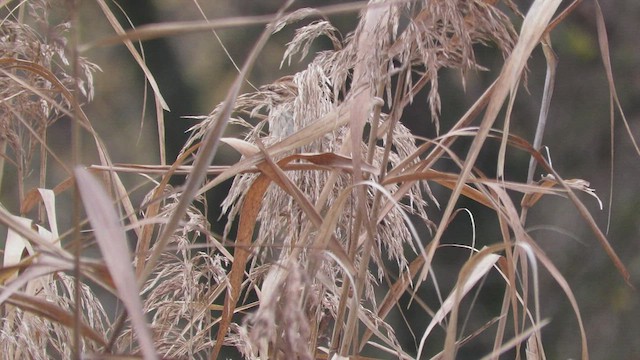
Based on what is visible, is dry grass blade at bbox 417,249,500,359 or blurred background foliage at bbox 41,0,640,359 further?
blurred background foliage at bbox 41,0,640,359

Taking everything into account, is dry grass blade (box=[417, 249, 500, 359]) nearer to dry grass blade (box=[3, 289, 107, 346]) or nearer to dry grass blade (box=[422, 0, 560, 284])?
dry grass blade (box=[422, 0, 560, 284])

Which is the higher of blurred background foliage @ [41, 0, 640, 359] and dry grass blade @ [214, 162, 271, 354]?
dry grass blade @ [214, 162, 271, 354]

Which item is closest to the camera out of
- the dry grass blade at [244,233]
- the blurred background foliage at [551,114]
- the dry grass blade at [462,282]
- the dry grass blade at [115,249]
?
the dry grass blade at [115,249]

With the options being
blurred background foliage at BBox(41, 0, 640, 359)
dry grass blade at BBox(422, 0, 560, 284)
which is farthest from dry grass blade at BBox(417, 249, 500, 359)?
blurred background foliage at BBox(41, 0, 640, 359)

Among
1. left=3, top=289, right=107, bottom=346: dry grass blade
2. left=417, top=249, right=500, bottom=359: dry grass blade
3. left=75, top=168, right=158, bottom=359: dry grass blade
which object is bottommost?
left=417, top=249, right=500, bottom=359: dry grass blade

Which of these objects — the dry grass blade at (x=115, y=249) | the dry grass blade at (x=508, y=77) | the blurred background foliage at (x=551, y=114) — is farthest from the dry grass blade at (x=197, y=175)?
the blurred background foliage at (x=551, y=114)

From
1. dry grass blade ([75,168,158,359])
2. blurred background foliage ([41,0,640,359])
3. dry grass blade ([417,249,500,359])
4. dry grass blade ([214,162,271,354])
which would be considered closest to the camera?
dry grass blade ([75,168,158,359])

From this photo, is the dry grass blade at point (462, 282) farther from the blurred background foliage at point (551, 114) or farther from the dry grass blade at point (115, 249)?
the blurred background foliage at point (551, 114)

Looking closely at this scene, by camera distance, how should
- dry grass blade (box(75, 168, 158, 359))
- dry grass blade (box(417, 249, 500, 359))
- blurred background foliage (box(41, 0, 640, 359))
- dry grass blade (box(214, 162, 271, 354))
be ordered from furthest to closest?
blurred background foliage (box(41, 0, 640, 359)) < dry grass blade (box(214, 162, 271, 354)) < dry grass blade (box(417, 249, 500, 359)) < dry grass blade (box(75, 168, 158, 359))

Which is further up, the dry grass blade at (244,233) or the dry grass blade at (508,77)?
the dry grass blade at (508,77)
